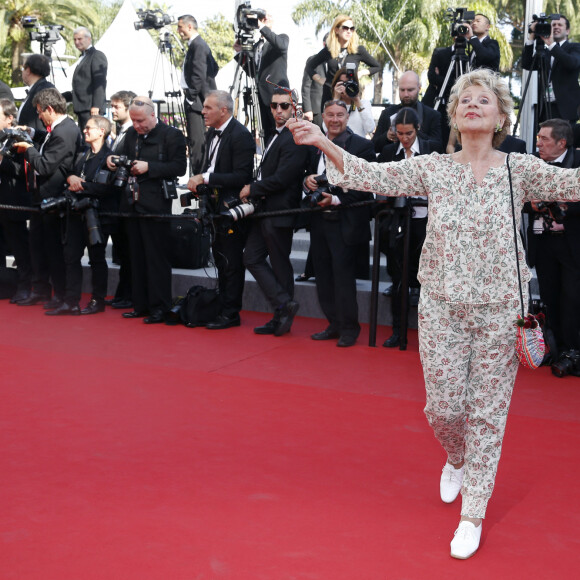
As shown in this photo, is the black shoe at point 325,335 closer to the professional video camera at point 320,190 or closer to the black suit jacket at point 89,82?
the professional video camera at point 320,190

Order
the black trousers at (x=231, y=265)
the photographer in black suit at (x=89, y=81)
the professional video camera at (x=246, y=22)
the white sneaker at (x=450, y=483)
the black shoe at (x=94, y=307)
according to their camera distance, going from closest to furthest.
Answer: the white sneaker at (x=450, y=483) < the black trousers at (x=231, y=265) < the black shoe at (x=94, y=307) < the professional video camera at (x=246, y=22) < the photographer in black suit at (x=89, y=81)

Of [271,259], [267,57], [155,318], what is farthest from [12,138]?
[267,57]

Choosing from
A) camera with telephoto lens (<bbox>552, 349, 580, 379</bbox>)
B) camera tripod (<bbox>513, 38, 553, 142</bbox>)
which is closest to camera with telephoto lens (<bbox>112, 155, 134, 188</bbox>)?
camera tripod (<bbox>513, 38, 553, 142</bbox>)

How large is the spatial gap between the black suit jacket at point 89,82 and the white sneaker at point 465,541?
892cm

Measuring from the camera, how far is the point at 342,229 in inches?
258

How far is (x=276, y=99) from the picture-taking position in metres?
6.72

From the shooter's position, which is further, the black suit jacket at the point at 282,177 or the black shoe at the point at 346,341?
the black suit jacket at the point at 282,177

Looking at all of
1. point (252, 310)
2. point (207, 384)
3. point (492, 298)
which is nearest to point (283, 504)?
point (492, 298)

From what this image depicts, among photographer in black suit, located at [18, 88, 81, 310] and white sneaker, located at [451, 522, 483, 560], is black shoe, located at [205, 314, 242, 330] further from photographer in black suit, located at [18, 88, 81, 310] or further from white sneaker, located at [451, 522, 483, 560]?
white sneaker, located at [451, 522, 483, 560]

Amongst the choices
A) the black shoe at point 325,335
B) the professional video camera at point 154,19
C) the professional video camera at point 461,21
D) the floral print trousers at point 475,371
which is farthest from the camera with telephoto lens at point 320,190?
the professional video camera at point 154,19

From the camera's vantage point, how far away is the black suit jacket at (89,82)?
1084cm

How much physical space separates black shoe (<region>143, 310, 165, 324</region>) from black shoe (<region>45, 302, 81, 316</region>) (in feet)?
2.52

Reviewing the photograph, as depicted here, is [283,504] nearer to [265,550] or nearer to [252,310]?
[265,550]

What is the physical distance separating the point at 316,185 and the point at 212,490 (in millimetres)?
3248
